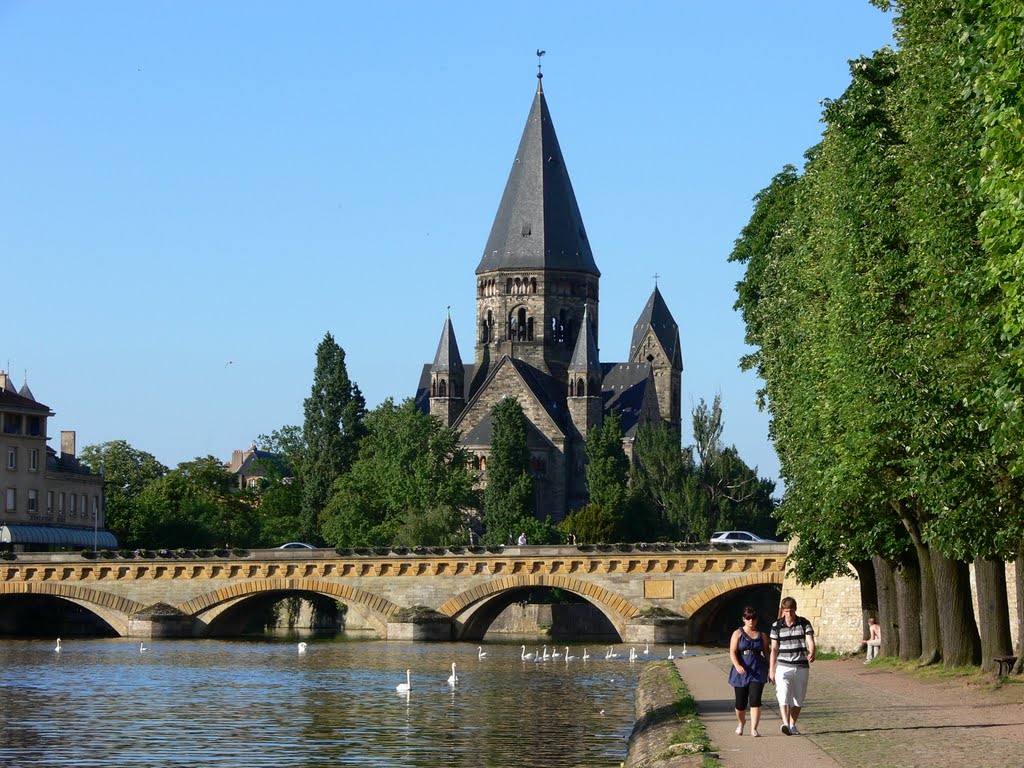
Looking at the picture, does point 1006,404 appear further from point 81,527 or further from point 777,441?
point 81,527

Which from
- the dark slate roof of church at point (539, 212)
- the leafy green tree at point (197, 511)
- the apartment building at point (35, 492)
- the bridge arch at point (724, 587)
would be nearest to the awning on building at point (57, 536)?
the apartment building at point (35, 492)

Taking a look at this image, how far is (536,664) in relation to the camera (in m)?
58.4

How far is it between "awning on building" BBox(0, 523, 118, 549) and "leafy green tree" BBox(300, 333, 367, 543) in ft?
55.9

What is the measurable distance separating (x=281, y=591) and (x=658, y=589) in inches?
641

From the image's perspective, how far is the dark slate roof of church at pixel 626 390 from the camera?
149 m

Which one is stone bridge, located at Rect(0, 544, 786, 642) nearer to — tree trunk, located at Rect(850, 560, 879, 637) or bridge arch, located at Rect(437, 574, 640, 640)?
bridge arch, located at Rect(437, 574, 640, 640)

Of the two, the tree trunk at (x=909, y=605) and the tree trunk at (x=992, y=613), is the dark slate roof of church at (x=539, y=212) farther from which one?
the tree trunk at (x=992, y=613)

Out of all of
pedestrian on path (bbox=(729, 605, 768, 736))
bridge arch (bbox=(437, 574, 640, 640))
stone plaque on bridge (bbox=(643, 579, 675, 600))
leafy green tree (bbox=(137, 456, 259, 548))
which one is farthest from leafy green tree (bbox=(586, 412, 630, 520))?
pedestrian on path (bbox=(729, 605, 768, 736))

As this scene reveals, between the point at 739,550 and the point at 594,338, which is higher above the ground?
the point at 594,338

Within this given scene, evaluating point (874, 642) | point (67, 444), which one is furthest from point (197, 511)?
point (874, 642)

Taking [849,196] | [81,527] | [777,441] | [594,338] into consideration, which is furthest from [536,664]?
[594,338]

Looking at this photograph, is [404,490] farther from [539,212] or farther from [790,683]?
[790,683]

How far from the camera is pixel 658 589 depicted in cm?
7869

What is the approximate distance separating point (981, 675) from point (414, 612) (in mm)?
50153
